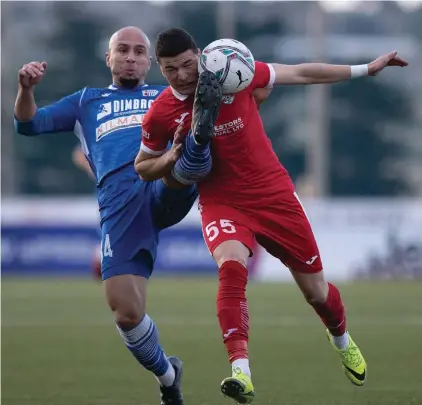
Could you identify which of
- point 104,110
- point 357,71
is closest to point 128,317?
point 104,110

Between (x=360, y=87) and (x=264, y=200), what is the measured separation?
23978 mm

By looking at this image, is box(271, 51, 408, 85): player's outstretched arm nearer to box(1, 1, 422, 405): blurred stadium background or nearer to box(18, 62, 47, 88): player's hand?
box(18, 62, 47, 88): player's hand

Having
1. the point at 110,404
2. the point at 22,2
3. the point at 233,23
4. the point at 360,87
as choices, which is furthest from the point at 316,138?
the point at 110,404

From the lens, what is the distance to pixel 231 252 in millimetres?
7031

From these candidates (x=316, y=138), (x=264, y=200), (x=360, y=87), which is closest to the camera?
(x=264, y=200)

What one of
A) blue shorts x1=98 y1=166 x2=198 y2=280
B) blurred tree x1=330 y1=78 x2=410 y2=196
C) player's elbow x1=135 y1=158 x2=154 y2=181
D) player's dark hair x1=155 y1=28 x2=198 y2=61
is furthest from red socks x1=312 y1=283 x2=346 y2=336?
blurred tree x1=330 y1=78 x2=410 y2=196

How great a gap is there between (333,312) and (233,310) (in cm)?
114


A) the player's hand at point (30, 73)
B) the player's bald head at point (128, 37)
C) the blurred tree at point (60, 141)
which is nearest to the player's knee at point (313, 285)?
the player's bald head at point (128, 37)

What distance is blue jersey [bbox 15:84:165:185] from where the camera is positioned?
7621 millimetres

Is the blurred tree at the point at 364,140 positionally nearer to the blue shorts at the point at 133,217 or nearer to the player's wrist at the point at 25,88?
the blue shorts at the point at 133,217

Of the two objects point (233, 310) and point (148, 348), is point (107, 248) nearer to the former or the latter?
point (148, 348)

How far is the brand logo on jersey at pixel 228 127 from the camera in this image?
23.4 feet

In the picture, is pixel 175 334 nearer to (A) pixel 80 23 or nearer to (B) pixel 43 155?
(B) pixel 43 155

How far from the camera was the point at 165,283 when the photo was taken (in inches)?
810
